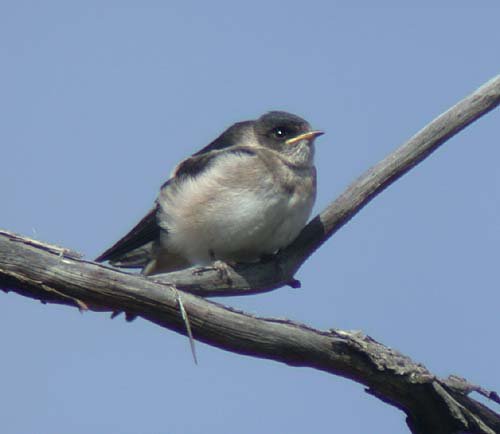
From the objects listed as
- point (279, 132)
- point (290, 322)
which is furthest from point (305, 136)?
point (290, 322)

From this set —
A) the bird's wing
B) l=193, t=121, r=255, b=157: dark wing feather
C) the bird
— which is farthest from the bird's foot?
l=193, t=121, r=255, b=157: dark wing feather

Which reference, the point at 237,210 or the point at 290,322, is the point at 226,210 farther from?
the point at 290,322

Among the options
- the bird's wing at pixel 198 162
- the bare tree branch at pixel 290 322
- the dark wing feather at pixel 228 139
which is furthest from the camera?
the dark wing feather at pixel 228 139

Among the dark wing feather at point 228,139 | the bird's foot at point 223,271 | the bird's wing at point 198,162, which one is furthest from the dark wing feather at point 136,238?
the bird's foot at point 223,271

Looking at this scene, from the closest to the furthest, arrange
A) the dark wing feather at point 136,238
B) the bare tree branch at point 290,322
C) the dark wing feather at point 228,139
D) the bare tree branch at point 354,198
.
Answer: the bare tree branch at point 290,322, the bare tree branch at point 354,198, the dark wing feather at point 136,238, the dark wing feather at point 228,139

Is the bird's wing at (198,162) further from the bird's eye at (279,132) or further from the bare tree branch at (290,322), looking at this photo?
the bare tree branch at (290,322)

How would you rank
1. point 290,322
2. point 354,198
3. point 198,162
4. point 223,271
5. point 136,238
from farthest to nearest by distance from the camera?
1. point 198,162
2. point 136,238
3. point 354,198
4. point 223,271
5. point 290,322

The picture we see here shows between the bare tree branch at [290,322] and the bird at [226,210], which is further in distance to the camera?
the bird at [226,210]
